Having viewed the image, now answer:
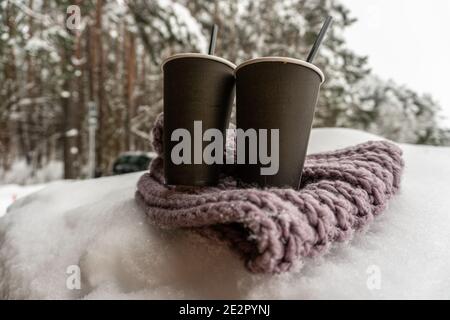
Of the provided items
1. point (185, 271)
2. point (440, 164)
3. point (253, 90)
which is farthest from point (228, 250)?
point (440, 164)

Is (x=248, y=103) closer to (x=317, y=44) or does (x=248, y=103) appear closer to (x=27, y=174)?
(x=317, y=44)

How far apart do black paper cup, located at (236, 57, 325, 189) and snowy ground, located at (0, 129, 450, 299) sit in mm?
173

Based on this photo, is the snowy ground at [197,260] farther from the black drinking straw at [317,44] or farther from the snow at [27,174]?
the snow at [27,174]

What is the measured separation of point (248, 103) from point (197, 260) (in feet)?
1.04

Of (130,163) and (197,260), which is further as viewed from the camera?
(130,163)

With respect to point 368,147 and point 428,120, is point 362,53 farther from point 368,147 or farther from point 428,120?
point 368,147

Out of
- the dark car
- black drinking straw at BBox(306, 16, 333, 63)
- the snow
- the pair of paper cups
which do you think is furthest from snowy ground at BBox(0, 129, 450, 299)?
the snow

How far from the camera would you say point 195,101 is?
66 centimetres

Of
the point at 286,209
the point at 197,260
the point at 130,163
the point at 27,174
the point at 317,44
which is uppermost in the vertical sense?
the point at 317,44

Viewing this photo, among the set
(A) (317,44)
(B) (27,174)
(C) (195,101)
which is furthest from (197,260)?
(B) (27,174)

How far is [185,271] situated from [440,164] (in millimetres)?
925

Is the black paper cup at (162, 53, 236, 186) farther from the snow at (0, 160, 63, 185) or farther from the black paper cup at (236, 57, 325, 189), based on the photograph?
the snow at (0, 160, 63, 185)

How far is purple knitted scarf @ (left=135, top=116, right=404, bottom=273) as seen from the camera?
0.49m

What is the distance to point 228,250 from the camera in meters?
0.58
